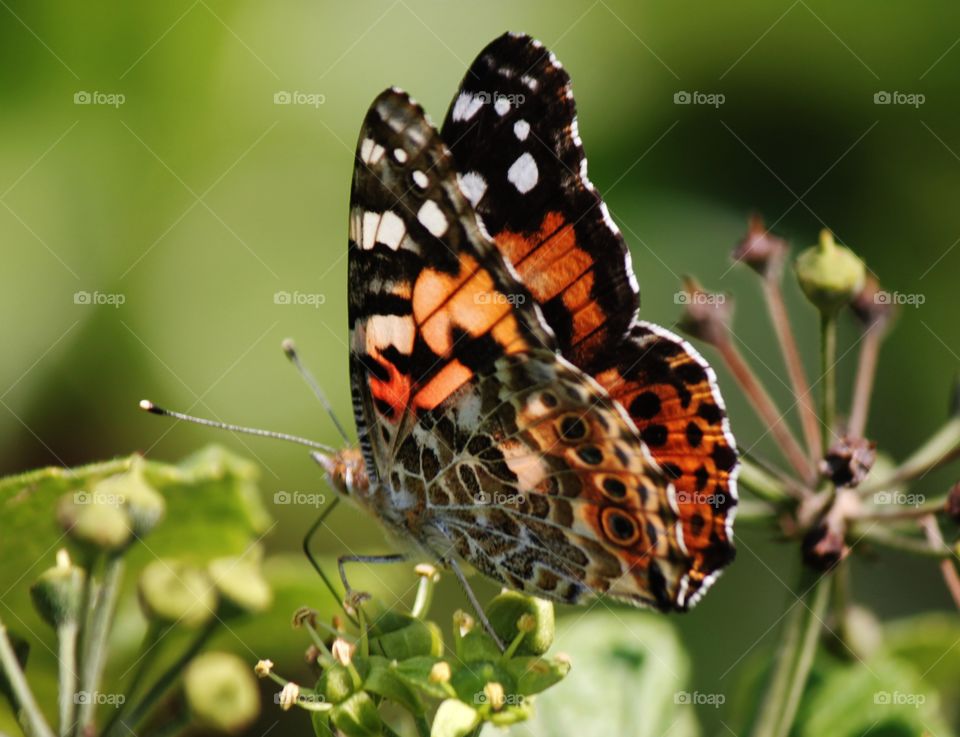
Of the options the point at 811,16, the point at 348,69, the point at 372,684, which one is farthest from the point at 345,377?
the point at 811,16

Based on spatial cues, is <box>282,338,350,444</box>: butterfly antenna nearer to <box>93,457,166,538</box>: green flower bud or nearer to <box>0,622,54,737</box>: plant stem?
<box>93,457,166,538</box>: green flower bud

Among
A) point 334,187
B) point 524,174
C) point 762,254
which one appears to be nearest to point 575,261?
point 524,174

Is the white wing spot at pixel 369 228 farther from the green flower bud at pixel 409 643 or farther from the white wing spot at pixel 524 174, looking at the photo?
the green flower bud at pixel 409 643

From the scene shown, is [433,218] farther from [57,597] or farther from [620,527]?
[57,597]

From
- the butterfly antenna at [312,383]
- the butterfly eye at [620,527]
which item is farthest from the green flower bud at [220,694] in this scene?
the butterfly eye at [620,527]

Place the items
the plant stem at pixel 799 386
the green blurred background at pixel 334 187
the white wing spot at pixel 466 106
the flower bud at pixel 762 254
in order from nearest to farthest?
the white wing spot at pixel 466 106, the plant stem at pixel 799 386, the flower bud at pixel 762 254, the green blurred background at pixel 334 187

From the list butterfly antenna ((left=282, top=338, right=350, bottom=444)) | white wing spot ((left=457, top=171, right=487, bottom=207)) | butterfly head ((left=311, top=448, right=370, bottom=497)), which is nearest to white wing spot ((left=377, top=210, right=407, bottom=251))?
white wing spot ((left=457, top=171, right=487, bottom=207))

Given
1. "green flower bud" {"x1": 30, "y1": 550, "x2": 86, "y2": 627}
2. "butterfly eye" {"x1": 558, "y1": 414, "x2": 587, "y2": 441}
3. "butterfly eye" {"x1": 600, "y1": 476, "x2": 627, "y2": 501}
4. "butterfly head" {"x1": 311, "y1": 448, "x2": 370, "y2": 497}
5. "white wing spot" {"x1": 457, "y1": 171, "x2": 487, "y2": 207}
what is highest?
"white wing spot" {"x1": 457, "y1": 171, "x2": 487, "y2": 207}
